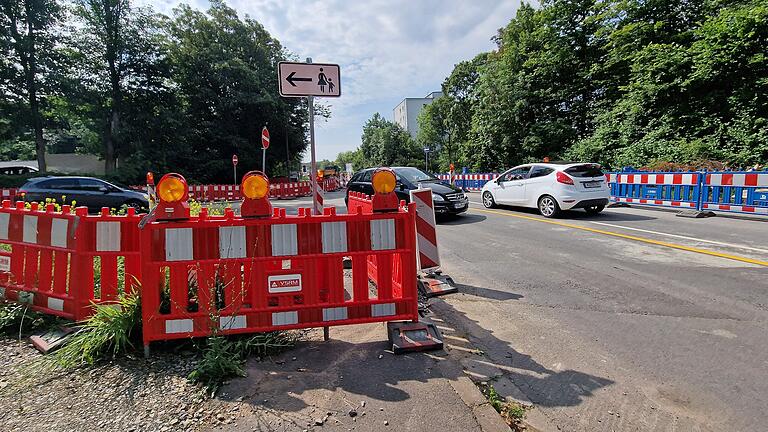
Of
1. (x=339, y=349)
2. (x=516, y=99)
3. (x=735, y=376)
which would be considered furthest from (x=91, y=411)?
(x=516, y=99)

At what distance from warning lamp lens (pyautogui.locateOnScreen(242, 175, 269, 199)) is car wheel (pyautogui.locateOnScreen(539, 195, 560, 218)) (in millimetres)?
9719

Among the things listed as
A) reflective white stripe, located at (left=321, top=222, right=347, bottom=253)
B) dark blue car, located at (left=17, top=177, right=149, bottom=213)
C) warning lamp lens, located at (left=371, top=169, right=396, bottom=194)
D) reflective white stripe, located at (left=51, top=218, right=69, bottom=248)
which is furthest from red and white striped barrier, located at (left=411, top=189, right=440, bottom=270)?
dark blue car, located at (left=17, top=177, right=149, bottom=213)

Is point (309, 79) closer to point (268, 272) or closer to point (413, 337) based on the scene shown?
point (268, 272)

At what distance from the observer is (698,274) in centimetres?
554

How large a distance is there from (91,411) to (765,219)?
14.2 metres

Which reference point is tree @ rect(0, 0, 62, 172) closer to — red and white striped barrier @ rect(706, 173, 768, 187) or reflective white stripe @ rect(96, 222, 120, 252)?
reflective white stripe @ rect(96, 222, 120, 252)

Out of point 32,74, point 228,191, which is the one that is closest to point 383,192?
point 228,191

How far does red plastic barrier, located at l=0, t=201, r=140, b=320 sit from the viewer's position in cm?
354

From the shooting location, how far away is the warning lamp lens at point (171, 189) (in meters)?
3.09

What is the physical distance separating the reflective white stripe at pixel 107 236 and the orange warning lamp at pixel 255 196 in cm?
124

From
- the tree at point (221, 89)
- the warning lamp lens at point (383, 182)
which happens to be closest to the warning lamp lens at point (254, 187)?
the warning lamp lens at point (383, 182)

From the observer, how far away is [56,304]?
379cm

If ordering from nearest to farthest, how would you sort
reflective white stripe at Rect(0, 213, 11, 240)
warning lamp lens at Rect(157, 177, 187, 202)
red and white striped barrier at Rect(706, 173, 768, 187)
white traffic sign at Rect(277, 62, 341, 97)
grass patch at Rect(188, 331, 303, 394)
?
grass patch at Rect(188, 331, 303, 394) < warning lamp lens at Rect(157, 177, 187, 202) < reflective white stripe at Rect(0, 213, 11, 240) < white traffic sign at Rect(277, 62, 341, 97) < red and white striped barrier at Rect(706, 173, 768, 187)

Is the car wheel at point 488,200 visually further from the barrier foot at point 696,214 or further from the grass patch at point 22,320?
the grass patch at point 22,320
